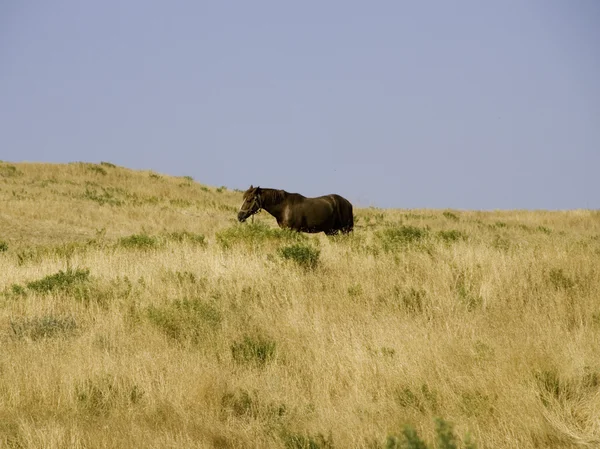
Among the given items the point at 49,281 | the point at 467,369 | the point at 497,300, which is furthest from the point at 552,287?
the point at 49,281

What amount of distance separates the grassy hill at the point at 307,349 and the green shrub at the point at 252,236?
1.86m

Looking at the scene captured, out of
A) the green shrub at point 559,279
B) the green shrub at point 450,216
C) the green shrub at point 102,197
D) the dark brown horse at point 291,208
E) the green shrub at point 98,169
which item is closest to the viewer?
the green shrub at point 559,279

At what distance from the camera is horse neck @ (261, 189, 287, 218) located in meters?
18.5

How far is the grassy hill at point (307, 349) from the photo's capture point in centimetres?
490

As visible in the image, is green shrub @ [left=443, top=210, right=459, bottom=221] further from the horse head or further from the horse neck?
the horse head

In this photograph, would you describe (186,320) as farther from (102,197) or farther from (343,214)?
(102,197)

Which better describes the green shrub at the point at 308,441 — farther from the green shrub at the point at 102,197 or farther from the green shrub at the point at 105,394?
the green shrub at the point at 102,197

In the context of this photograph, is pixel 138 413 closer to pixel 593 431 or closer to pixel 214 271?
pixel 593 431

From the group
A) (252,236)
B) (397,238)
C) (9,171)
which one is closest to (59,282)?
(252,236)

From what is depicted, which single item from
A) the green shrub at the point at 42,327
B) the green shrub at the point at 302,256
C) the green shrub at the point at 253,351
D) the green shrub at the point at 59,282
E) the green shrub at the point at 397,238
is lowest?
the green shrub at the point at 253,351

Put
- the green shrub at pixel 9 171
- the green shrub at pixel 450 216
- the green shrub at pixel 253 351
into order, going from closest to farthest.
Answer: the green shrub at pixel 253 351 < the green shrub at pixel 450 216 < the green shrub at pixel 9 171

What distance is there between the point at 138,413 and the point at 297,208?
1322cm

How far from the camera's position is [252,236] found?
1556 centimetres

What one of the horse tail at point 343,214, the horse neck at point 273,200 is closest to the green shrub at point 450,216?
the horse tail at point 343,214
